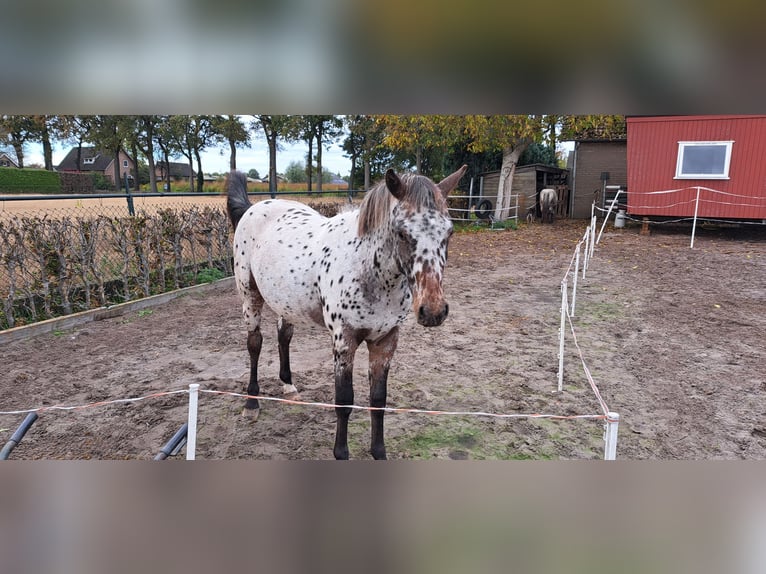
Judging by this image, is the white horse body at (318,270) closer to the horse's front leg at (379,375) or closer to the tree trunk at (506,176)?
the horse's front leg at (379,375)

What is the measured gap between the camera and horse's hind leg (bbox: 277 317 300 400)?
3.75 metres

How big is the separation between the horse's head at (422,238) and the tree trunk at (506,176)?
12890 mm

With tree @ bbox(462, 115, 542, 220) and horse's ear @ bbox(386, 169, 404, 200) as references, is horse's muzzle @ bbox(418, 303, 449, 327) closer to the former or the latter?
horse's ear @ bbox(386, 169, 404, 200)

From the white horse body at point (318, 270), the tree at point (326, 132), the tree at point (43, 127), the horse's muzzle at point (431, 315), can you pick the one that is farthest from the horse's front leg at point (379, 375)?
the tree at point (326, 132)

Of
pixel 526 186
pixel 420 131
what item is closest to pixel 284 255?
pixel 420 131

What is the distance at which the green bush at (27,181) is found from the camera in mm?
8381

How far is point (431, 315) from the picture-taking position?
1802 mm

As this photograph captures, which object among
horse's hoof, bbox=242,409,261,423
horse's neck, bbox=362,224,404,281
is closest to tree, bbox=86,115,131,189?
horse's neck, bbox=362,224,404,281

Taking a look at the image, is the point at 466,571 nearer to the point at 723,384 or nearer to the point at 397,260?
→ the point at 397,260

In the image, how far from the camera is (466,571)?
0.47m

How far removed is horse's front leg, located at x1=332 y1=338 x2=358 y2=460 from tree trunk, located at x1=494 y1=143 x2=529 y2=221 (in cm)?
1258
